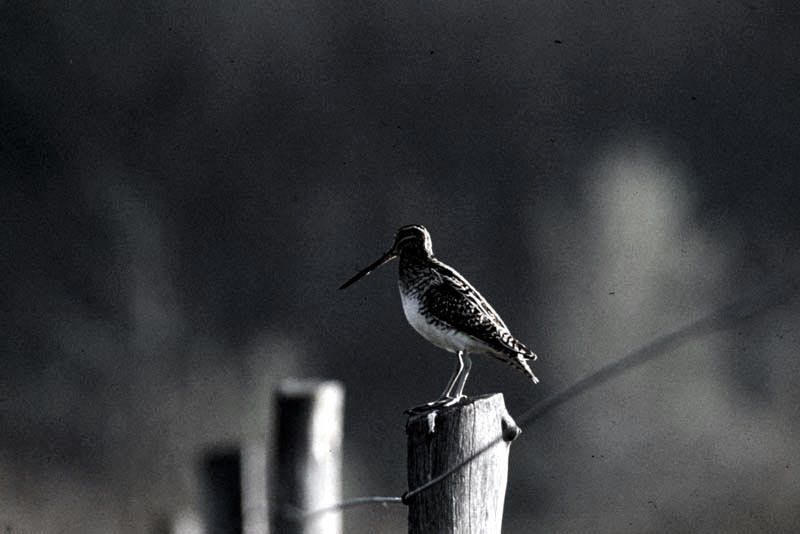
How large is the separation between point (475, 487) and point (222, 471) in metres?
2.24

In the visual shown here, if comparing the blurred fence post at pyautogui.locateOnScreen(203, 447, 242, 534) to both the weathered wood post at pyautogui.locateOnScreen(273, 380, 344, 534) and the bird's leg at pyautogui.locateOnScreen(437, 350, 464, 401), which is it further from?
the bird's leg at pyautogui.locateOnScreen(437, 350, 464, 401)

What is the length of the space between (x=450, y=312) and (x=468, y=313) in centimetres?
9

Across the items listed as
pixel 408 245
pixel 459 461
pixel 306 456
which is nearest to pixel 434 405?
pixel 459 461

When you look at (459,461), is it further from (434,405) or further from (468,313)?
(468,313)

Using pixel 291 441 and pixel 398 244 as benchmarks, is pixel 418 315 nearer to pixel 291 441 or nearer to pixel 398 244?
pixel 398 244

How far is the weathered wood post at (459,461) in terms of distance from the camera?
3965 mm

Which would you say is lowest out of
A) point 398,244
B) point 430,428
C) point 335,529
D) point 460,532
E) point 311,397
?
point 460,532

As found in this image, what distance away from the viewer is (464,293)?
5770mm

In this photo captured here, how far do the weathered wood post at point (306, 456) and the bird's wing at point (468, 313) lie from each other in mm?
650

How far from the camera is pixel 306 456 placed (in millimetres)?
5297

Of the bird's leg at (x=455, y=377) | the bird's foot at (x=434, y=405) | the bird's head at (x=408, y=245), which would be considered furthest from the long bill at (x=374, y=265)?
the bird's foot at (x=434, y=405)

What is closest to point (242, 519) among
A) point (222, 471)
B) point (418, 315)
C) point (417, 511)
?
point (222, 471)

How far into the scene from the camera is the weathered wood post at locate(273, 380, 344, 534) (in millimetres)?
5305

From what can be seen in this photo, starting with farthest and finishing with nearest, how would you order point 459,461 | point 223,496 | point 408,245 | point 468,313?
point 408,245 → point 223,496 → point 468,313 → point 459,461
